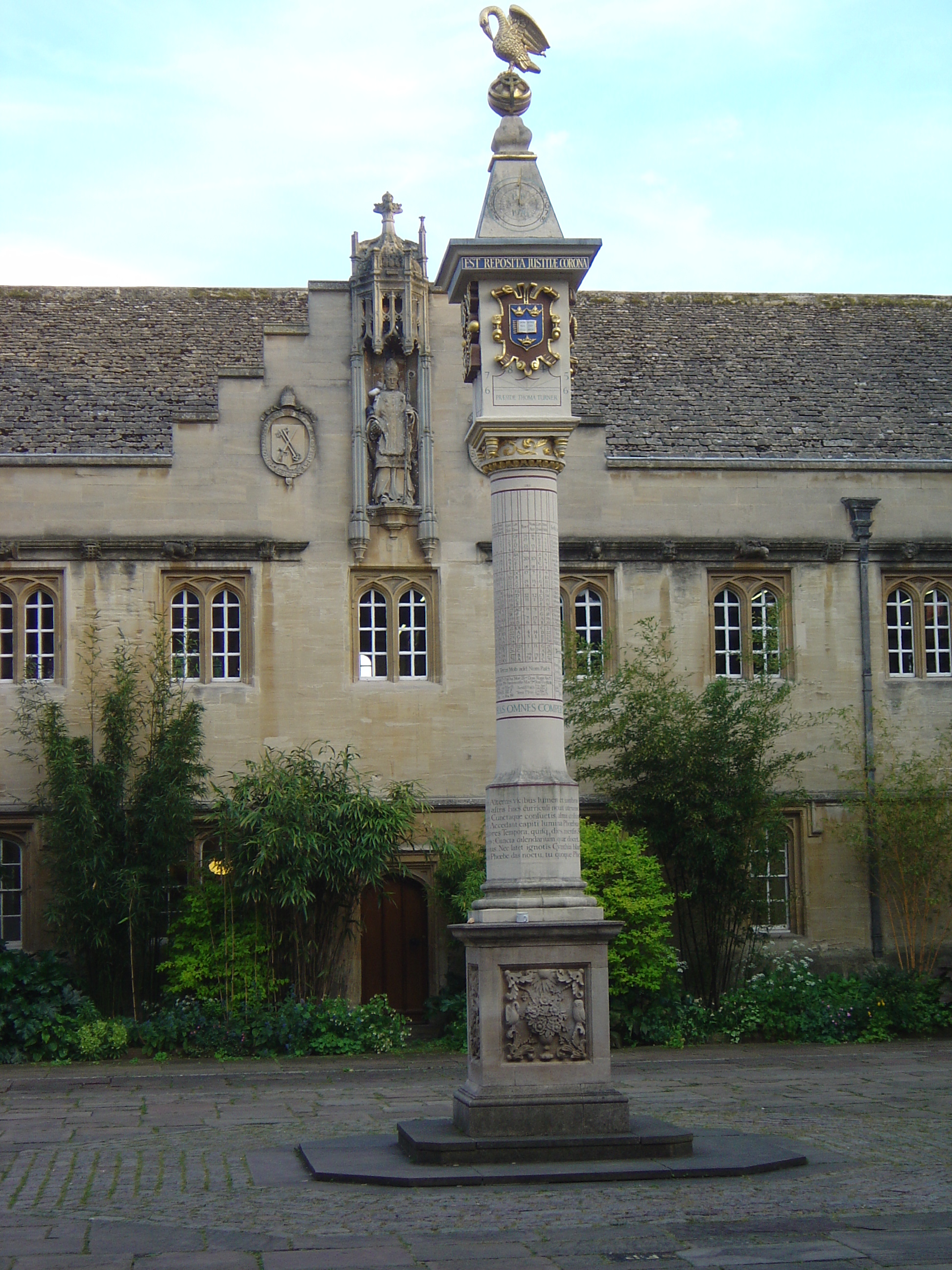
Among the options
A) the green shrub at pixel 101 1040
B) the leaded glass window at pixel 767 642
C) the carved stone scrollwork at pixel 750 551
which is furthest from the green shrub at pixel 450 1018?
the carved stone scrollwork at pixel 750 551

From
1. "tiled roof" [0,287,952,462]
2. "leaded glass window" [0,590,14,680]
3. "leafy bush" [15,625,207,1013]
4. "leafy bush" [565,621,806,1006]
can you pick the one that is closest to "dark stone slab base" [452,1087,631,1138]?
"leafy bush" [565,621,806,1006]

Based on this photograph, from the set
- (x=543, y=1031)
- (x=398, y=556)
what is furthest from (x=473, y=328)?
(x=398, y=556)

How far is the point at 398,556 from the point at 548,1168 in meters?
12.1

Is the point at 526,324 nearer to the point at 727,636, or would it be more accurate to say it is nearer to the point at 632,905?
the point at 632,905

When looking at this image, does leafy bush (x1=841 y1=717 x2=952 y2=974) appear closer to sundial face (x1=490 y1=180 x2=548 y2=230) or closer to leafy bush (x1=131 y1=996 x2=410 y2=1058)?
leafy bush (x1=131 y1=996 x2=410 y2=1058)

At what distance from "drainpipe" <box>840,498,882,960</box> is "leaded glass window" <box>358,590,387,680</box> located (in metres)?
6.72

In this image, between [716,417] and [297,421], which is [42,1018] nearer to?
[297,421]

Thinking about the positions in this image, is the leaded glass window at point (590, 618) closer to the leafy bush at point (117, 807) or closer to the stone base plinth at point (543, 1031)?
the leafy bush at point (117, 807)

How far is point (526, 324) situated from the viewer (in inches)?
485

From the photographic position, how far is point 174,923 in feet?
64.1

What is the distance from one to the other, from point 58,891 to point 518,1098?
32.7ft

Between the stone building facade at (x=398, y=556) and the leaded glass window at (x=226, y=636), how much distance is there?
0.17 feet

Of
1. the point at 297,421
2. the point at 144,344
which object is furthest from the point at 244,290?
the point at 297,421

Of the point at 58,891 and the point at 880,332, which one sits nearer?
the point at 58,891
